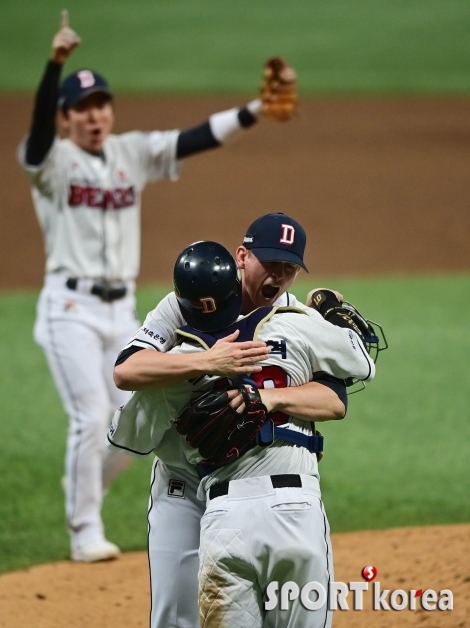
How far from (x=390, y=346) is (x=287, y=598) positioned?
6419mm

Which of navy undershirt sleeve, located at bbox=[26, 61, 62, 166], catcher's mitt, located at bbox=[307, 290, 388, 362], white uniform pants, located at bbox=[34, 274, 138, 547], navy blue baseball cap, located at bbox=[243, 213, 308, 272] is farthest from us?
navy undershirt sleeve, located at bbox=[26, 61, 62, 166]

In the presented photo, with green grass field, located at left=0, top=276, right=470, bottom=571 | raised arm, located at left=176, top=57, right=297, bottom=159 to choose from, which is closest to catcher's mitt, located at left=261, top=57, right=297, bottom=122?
raised arm, located at left=176, top=57, right=297, bottom=159

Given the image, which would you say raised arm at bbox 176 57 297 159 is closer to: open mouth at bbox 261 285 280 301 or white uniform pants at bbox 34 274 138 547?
white uniform pants at bbox 34 274 138 547

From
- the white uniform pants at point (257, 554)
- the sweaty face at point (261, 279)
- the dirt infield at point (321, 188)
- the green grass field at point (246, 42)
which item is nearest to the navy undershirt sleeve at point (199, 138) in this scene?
the sweaty face at point (261, 279)

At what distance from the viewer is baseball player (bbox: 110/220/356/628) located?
10.1 ft

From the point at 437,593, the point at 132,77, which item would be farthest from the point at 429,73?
the point at 437,593

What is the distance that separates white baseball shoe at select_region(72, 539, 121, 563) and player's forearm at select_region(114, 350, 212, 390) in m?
2.36

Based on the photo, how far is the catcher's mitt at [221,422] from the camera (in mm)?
3018

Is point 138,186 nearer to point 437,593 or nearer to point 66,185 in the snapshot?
point 66,185

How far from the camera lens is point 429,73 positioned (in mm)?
23625

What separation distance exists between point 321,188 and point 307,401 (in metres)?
12.9

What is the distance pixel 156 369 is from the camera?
3.10 metres

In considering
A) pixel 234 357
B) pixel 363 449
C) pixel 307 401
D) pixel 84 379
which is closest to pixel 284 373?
pixel 307 401

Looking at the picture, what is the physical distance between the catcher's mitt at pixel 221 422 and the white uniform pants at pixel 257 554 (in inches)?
5.6
